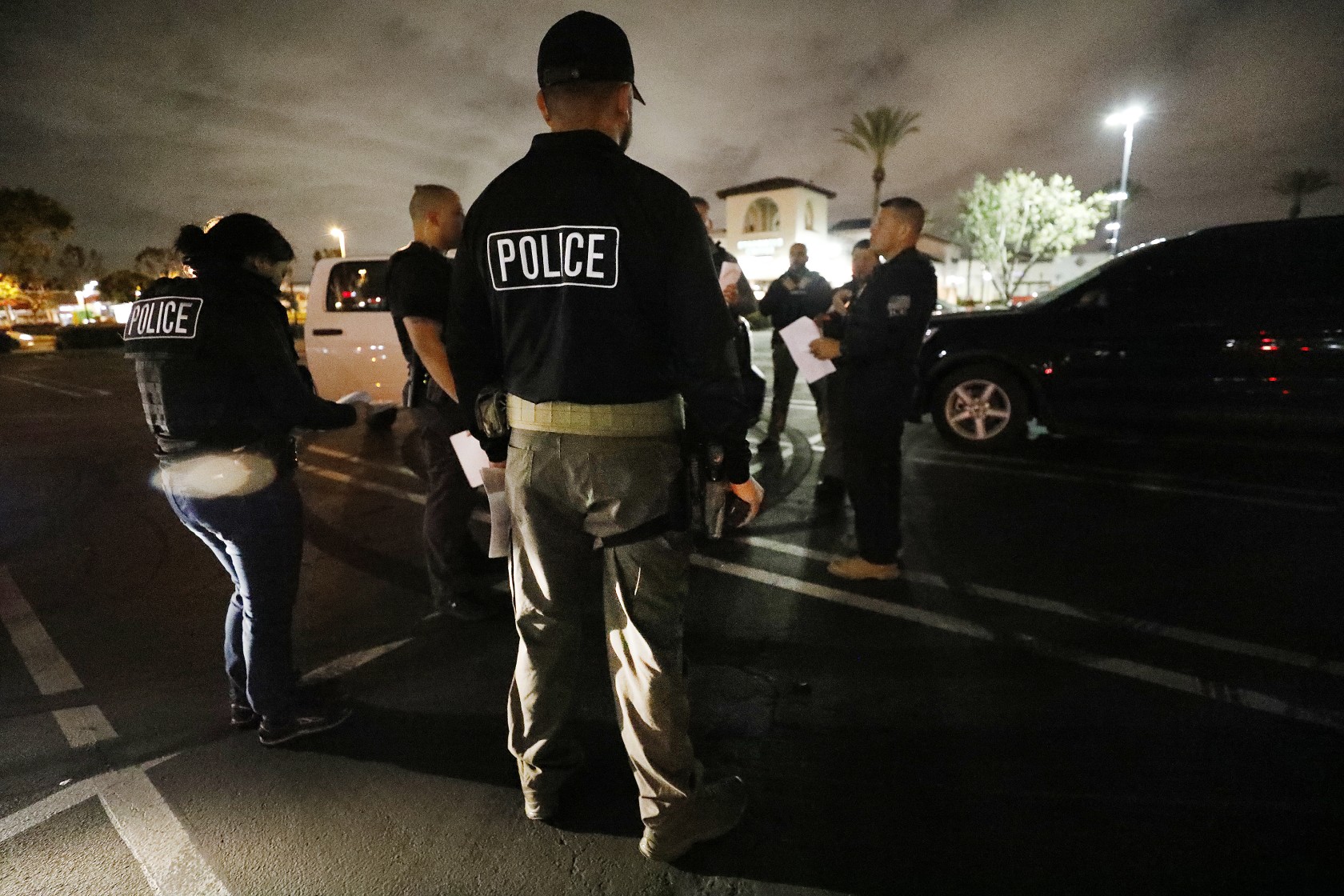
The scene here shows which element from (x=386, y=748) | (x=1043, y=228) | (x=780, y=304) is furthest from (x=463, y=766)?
(x=1043, y=228)

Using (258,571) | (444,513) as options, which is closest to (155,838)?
(258,571)

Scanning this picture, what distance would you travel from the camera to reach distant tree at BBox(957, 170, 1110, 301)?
3469 cm

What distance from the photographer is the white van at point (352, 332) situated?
290 inches

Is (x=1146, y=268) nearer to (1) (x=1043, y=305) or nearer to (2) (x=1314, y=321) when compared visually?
(1) (x=1043, y=305)

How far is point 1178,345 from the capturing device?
559 cm

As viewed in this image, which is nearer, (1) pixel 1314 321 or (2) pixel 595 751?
(2) pixel 595 751

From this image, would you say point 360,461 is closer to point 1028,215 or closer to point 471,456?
point 471,456

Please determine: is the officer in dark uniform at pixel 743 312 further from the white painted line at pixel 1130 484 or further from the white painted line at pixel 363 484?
the white painted line at pixel 363 484

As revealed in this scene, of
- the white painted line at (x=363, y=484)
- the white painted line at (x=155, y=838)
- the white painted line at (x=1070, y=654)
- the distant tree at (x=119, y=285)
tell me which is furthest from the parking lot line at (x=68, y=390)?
the distant tree at (x=119, y=285)

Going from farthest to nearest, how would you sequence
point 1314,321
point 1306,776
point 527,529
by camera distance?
1. point 1314,321
2. point 1306,776
3. point 527,529

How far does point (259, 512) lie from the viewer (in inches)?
88.0

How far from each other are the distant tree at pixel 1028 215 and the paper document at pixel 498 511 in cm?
3840

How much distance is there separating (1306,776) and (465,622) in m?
3.23

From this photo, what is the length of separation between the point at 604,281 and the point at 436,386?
1806 mm
